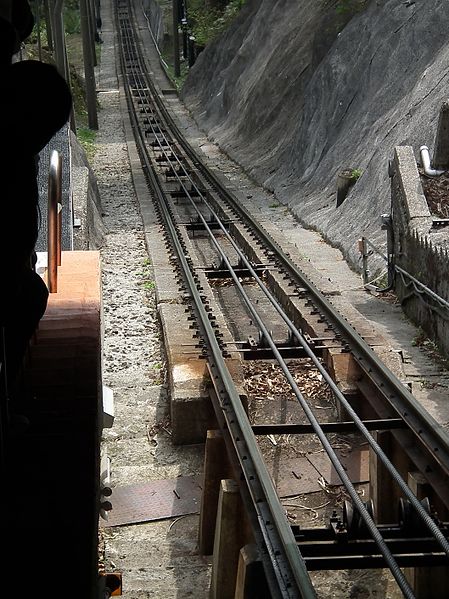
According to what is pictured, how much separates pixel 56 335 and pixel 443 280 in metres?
6.83

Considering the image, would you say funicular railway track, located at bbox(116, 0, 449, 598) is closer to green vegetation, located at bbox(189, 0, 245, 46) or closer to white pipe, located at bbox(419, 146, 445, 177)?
white pipe, located at bbox(419, 146, 445, 177)

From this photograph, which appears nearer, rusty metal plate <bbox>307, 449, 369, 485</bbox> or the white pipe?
rusty metal plate <bbox>307, 449, 369, 485</bbox>

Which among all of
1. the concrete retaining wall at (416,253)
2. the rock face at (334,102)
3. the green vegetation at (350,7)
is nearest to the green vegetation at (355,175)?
the rock face at (334,102)

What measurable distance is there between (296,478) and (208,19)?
154 feet

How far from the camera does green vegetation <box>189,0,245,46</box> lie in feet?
151

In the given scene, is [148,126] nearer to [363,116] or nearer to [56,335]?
[363,116]

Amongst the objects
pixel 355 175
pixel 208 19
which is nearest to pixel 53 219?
pixel 355 175

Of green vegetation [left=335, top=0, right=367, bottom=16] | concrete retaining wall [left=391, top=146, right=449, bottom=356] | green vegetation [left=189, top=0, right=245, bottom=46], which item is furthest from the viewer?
green vegetation [left=189, top=0, right=245, bottom=46]

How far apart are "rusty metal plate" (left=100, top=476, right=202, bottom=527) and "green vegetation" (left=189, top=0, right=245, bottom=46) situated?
38153 millimetres

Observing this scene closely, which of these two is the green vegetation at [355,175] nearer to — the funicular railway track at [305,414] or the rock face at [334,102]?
the rock face at [334,102]

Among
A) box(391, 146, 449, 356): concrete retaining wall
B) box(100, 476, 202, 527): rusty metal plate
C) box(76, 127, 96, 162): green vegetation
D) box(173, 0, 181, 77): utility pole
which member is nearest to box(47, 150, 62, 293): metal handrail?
box(100, 476, 202, 527): rusty metal plate

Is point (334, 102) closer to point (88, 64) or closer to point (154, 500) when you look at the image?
point (88, 64)

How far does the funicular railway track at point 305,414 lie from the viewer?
5391 mm

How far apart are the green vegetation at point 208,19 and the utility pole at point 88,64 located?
456 inches
